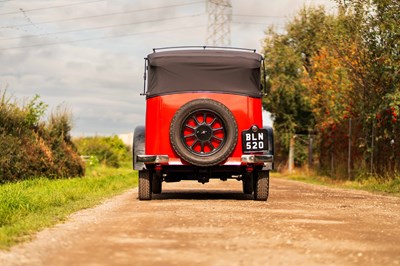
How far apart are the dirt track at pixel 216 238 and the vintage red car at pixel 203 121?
5.94ft

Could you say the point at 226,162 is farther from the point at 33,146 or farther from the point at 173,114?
the point at 33,146

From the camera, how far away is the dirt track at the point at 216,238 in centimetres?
641

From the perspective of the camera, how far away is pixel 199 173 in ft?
46.2

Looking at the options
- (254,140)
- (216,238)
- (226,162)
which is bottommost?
(216,238)

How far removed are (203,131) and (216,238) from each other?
230 inches

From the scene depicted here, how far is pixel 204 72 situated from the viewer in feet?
46.8

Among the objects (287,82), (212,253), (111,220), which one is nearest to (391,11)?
(111,220)

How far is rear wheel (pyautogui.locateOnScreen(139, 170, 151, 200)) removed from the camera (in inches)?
552

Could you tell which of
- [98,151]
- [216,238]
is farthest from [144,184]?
[98,151]

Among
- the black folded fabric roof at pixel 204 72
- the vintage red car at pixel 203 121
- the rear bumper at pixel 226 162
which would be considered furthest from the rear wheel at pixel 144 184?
the black folded fabric roof at pixel 204 72

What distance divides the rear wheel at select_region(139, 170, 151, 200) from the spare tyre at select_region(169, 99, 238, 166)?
1.00m

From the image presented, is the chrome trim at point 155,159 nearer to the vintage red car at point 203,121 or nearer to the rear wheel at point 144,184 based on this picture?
the vintage red car at point 203,121

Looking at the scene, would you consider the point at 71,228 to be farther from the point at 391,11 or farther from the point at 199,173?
the point at 391,11

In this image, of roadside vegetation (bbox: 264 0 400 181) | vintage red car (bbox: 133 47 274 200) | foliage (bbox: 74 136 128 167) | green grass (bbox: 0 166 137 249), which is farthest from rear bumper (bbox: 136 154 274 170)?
foliage (bbox: 74 136 128 167)
